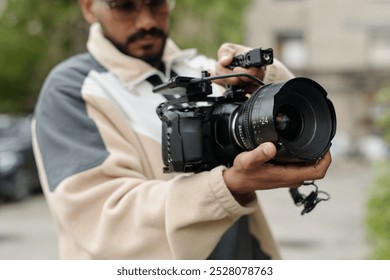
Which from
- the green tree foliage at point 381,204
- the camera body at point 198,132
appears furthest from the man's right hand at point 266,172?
the green tree foliage at point 381,204

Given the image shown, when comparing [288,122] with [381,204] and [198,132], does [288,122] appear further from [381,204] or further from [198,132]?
[381,204]

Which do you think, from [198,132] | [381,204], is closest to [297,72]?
[381,204]

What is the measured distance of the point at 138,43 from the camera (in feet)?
7.79

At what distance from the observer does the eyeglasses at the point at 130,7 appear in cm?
231

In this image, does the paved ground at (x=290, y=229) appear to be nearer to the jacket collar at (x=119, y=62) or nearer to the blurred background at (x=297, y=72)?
the blurred background at (x=297, y=72)

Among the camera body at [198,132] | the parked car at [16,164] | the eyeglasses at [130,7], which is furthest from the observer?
the parked car at [16,164]

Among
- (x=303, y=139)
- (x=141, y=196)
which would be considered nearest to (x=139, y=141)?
(x=141, y=196)

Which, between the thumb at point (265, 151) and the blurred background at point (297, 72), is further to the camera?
the blurred background at point (297, 72)

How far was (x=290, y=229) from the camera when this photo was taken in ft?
33.1

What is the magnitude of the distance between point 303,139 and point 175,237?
418mm

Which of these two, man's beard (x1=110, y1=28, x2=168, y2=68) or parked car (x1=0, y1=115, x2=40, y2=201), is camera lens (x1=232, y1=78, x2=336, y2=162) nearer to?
man's beard (x1=110, y1=28, x2=168, y2=68)

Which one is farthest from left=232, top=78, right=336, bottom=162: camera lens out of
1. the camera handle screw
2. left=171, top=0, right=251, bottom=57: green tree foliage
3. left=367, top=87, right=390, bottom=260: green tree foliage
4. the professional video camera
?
left=171, top=0, right=251, bottom=57: green tree foliage

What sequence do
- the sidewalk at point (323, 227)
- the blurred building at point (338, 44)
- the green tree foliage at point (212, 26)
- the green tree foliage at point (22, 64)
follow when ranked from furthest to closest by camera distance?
1. the blurred building at point (338, 44)
2. the green tree foliage at point (22, 64)
3. the green tree foliage at point (212, 26)
4. the sidewalk at point (323, 227)
